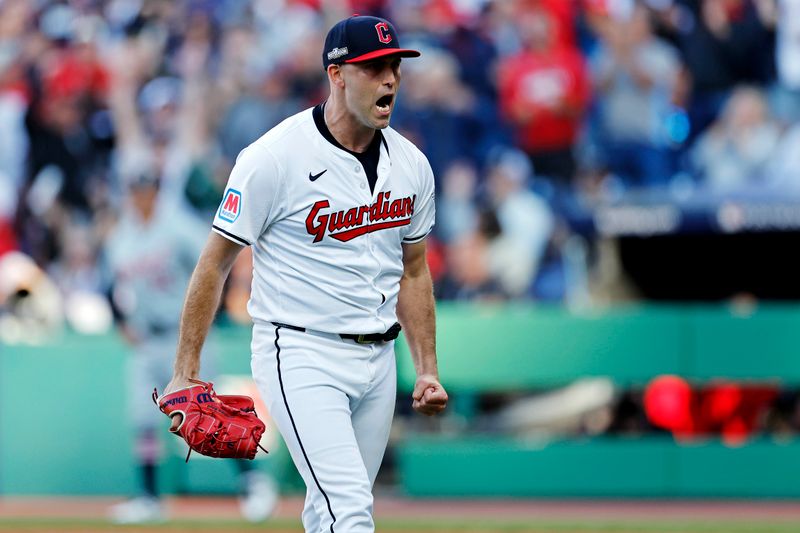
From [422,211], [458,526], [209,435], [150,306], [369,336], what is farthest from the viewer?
[150,306]

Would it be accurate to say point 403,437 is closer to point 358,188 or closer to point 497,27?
point 497,27

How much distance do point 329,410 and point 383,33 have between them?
1.30 m

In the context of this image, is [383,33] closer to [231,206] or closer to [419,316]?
[231,206]

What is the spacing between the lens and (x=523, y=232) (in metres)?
11.5

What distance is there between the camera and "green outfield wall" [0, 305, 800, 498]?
10.6 meters

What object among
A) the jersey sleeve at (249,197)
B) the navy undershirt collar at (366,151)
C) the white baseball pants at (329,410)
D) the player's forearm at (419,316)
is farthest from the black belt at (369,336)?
the navy undershirt collar at (366,151)

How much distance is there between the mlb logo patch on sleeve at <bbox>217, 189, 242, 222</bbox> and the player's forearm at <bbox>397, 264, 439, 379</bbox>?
2.80 feet

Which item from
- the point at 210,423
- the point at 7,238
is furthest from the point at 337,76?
the point at 7,238

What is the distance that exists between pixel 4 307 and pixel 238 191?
860 centimetres

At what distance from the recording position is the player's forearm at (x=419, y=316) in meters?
4.93

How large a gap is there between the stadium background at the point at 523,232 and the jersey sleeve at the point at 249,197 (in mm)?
5534

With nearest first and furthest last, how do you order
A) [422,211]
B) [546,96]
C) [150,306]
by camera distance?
1. [422,211]
2. [150,306]
3. [546,96]

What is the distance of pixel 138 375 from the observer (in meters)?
9.77

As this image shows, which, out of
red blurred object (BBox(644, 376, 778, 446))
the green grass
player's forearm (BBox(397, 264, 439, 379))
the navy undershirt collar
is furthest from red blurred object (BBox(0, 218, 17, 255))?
the navy undershirt collar
